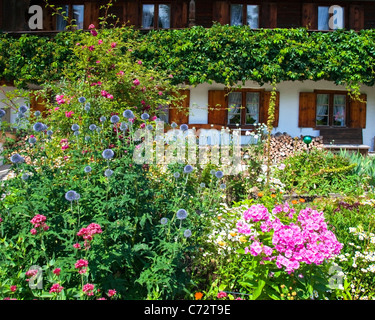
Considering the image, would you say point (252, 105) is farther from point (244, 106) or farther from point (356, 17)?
point (356, 17)

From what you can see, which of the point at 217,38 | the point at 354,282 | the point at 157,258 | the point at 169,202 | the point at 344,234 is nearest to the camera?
the point at 157,258

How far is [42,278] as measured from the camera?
260 cm

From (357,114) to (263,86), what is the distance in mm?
2894

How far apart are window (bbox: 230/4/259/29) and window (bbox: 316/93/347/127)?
2930 mm

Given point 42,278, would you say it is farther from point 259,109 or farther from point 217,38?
point 259,109

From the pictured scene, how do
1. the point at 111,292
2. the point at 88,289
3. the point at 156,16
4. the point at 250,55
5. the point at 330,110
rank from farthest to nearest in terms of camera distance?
1. the point at 156,16
2. the point at 330,110
3. the point at 250,55
4. the point at 111,292
5. the point at 88,289

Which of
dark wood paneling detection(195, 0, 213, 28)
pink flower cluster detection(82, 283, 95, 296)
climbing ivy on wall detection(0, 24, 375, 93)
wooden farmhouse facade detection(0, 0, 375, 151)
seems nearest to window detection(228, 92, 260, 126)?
wooden farmhouse facade detection(0, 0, 375, 151)

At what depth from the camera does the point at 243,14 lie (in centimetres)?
1235

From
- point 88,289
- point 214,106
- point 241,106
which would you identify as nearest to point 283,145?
point 241,106

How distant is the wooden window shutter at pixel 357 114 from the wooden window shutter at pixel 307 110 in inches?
44.9

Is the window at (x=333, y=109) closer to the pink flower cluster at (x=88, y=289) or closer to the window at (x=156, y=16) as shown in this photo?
the window at (x=156, y=16)

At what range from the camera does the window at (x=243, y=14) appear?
40.5ft

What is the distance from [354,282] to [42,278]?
233 cm
